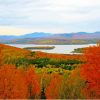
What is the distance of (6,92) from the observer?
45.1 meters

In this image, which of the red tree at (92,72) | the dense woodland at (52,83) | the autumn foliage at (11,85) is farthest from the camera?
the red tree at (92,72)

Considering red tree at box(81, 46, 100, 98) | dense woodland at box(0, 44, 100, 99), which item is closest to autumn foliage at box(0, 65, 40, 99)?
dense woodland at box(0, 44, 100, 99)

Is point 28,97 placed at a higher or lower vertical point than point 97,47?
lower

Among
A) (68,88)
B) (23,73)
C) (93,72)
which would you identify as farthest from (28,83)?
(93,72)

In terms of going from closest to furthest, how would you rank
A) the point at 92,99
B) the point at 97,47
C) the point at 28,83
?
the point at 92,99 → the point at 28,83 → the point at 97,47

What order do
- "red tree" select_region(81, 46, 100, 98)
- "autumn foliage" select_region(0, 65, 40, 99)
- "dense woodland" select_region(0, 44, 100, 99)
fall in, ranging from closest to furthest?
"autumn foliage" select_region(0, 65, 40, 99), "dense woodland" select_region(0, 44, 100, 99), "red tree" select_region(81, 46, 100, 98)

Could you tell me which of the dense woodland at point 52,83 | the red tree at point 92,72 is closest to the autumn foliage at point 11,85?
the dense woodland at point 52,83

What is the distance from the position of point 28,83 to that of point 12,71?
24.6 feet

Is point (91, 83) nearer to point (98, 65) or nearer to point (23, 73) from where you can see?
point (98, 65)

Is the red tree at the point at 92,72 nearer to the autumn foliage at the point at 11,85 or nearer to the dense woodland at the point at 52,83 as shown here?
the dense woodland at the point at 52,83

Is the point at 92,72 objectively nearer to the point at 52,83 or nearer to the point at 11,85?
the point at 52,83

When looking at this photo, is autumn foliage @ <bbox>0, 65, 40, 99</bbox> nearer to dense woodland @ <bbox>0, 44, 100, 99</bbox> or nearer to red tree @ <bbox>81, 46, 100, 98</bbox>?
dense woodland @ <bbox>0, 44, 100, 99</bbox>

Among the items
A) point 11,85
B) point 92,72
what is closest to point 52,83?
point 92,72

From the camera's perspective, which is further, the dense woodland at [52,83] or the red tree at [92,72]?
the red tree at [92,72]
